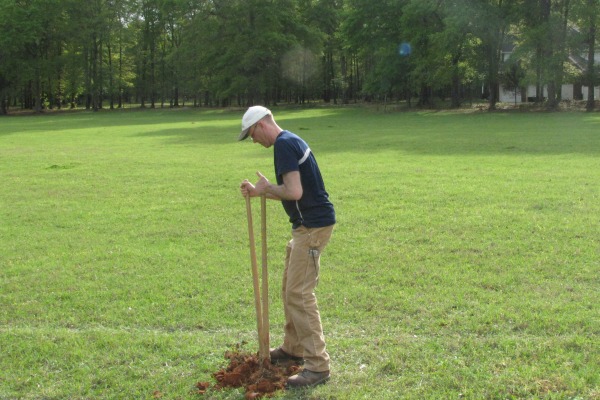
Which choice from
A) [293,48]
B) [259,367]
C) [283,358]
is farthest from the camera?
[293,48]

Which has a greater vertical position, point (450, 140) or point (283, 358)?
point (450, 140)

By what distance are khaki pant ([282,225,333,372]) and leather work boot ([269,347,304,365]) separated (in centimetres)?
37

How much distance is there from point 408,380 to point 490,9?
4662cm

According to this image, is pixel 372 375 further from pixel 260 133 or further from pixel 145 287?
pixel 145 287

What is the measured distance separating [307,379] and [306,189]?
4.83 feet

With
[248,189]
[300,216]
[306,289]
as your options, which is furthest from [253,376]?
[248,189]

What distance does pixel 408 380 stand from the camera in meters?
4.93

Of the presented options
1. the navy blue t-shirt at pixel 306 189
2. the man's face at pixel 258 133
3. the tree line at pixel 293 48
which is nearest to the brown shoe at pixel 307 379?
the navy blue t-shirt at pixel 306 189

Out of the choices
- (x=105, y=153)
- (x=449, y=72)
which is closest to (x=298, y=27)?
(x=449, y=72)

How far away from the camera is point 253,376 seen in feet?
16.3

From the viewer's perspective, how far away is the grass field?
5.08 metres

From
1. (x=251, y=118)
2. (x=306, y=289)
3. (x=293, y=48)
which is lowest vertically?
(x=306, y=289)

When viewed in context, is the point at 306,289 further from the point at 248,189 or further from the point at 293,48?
the point at 293,48

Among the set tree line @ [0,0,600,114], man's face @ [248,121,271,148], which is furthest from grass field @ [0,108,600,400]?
tree line @ [0,0,600,114]
